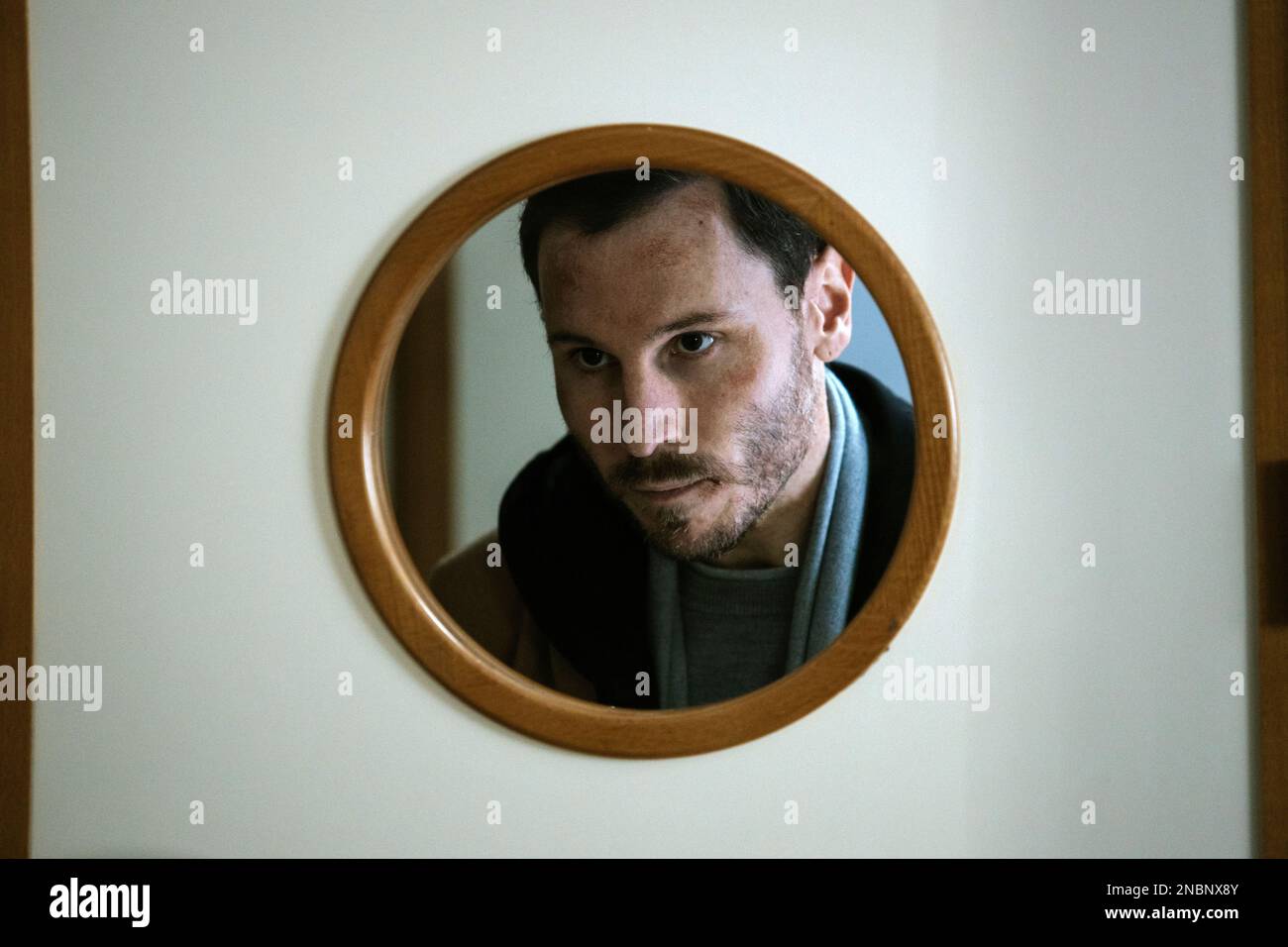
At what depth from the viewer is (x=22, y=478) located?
59.0 inches

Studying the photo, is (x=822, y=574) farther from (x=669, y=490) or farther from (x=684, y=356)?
(x=684, y=356)

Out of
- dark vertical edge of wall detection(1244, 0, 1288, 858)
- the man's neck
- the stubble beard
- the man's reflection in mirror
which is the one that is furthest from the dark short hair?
dark vertical edge of wall detection(1244, 0, 1288, 858)

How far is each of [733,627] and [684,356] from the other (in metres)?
0.36

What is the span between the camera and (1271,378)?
148cm

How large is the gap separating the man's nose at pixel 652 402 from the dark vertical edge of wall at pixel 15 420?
0.81 metres

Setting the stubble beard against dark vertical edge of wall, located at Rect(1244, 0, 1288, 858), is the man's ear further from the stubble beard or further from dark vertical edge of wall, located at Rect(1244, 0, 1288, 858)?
dark vertical edge of wall, located at Rect(1244, 0, 1288, 858)

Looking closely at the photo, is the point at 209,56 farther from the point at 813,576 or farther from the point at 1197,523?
the point at 1197,523

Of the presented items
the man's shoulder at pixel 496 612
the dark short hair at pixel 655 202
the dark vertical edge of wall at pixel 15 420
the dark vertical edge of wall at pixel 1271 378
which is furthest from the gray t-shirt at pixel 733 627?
the dark vertical edge of wall at pixel 15 420

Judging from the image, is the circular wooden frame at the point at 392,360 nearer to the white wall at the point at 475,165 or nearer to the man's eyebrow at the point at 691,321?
the white wall at the point at 475,165

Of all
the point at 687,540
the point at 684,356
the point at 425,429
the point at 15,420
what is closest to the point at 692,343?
the point at 684,356

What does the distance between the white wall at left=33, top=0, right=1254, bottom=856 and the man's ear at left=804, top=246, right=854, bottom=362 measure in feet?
0.34

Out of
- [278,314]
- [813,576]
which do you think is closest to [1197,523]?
[813,576]

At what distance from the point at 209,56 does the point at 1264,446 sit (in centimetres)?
151

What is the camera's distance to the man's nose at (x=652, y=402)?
1444 mm
